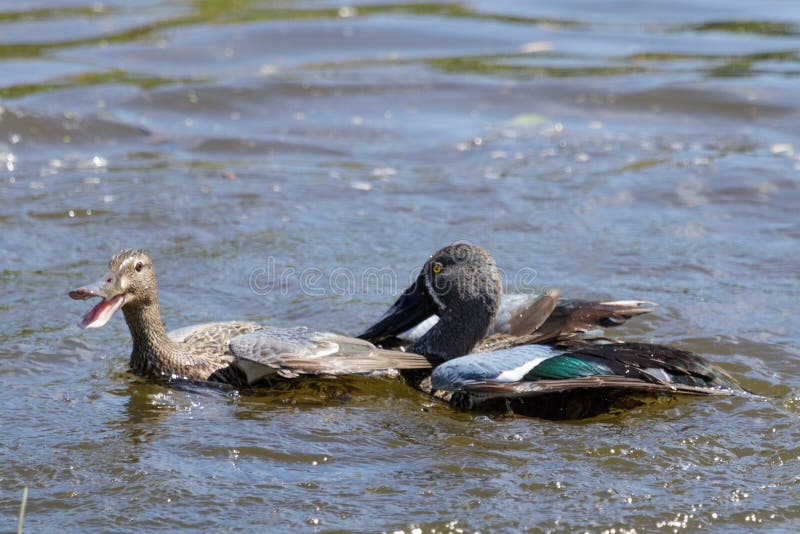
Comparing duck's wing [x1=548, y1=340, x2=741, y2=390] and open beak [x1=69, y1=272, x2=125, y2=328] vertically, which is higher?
open beak [x1=69, y1=272, x2=125, y2=328]

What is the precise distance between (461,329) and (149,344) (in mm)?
1677

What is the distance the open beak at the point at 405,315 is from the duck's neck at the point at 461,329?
186 mm

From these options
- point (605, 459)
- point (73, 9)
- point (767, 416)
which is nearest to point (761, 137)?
point (767, 416)

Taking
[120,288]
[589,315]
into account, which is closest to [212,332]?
[120,288]

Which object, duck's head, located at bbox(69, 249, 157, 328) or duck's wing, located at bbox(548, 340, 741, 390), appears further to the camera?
duck's head, located at bbox(69, 249, 157, 328)

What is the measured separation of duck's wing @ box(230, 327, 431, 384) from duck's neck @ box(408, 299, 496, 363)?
242 mm

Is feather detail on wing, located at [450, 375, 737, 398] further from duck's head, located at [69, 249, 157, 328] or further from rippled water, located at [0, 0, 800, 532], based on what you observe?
duck's head, located at [69, 249, 157, 328]

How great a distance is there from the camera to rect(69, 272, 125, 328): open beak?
19.1 ft

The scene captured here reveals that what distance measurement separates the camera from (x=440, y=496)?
488cm

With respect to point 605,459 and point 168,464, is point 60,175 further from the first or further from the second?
point 605,459

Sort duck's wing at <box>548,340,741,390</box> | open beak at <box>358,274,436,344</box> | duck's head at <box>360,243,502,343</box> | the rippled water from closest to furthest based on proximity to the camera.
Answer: the rippled water
duck's wing at <box>548,340,741,390</box>
duck's head at <box>360,243,502,343</box>
open beak at <box>358,274,436,344</box>

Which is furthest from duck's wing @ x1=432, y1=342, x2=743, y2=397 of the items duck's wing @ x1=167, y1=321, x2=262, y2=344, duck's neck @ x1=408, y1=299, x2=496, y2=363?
duck's wing @ x1=167, y1=321, x2=262, y2=344

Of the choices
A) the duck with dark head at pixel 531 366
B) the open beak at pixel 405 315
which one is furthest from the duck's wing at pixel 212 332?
the duck with dark head at pixel 531 366

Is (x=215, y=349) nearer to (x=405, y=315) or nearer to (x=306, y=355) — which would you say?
(x=306, y=355)
